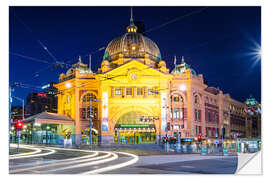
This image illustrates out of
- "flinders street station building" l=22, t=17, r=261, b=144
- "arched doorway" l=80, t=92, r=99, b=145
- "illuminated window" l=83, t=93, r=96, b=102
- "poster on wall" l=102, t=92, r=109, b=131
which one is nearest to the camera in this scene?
"poster on wall" l=102, t=92, r=109, b=131

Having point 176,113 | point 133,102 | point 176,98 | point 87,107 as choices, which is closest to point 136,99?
point 133,102

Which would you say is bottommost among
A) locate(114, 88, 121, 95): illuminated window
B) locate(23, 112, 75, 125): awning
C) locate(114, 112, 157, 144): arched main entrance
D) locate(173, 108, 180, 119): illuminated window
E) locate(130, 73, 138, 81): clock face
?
locate(114, 112, 157, 144): arched main entrance

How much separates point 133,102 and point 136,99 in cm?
81

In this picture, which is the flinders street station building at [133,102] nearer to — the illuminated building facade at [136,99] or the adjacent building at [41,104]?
the illuminated building facade at [136,99]

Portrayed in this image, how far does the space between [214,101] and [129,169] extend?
189 feet

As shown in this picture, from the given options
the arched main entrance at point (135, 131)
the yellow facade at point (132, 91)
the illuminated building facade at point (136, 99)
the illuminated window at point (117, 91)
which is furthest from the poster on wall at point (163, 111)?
the illuminated window at point (117, 91)

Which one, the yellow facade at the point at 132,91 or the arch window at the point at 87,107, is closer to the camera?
the yellow facade at the point at 132,91

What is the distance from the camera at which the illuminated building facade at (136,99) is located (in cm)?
5656

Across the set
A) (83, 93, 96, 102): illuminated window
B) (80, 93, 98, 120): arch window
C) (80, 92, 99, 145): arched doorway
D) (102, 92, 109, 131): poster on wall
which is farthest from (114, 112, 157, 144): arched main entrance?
(83, 93, 96, 102): illuminated window

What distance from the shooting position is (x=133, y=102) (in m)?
57.0

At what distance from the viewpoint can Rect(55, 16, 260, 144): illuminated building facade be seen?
186ft

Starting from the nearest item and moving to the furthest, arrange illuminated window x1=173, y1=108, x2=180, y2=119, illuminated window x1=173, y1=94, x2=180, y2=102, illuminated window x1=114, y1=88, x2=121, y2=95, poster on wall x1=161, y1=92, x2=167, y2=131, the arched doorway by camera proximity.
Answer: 1. poster on wall x1=161, y1=92, x2=167, y2=131
2. illuminated window x1=114, y1=88, x2=121, y2=95
3. the arched doorway
4. illuminated window x1=173, y1=108, x2=180, y2=119
5. illuminated window x1=173, y1=94, x2=180, y2=102

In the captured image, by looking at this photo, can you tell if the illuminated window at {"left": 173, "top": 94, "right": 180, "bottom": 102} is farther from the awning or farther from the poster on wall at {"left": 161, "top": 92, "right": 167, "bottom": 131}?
the awning
